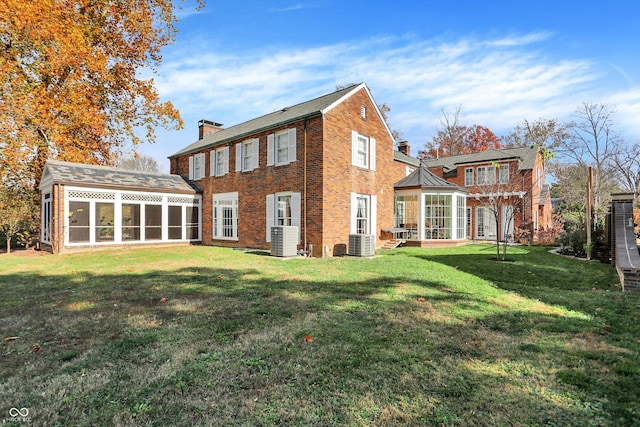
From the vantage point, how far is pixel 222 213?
17.7m

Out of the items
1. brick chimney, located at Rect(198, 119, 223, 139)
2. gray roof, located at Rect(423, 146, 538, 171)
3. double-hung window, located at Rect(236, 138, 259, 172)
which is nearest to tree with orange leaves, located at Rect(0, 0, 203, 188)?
brick chimney, located at Rect(198, 119, 223, 139)

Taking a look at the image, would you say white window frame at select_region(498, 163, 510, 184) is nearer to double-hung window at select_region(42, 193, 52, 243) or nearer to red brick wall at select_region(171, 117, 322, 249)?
red brick wall at select_region(171, 117, 322, 249)

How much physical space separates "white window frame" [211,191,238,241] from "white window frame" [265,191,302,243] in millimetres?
2938

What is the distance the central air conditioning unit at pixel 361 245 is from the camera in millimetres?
12430

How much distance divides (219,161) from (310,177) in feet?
24.5

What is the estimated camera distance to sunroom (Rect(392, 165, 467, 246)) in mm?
16359

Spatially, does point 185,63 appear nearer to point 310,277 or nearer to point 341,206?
point 341,206

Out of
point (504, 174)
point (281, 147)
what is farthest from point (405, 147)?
point (281, 147)

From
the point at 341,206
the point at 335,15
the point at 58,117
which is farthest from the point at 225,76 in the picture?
the point at 58,117

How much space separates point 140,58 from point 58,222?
13.1 meters

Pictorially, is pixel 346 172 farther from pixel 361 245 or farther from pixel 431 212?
pixel 431 212

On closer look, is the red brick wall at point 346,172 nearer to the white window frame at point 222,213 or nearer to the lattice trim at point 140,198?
the white window frame at point 222,213

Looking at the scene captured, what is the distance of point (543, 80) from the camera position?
13.5m

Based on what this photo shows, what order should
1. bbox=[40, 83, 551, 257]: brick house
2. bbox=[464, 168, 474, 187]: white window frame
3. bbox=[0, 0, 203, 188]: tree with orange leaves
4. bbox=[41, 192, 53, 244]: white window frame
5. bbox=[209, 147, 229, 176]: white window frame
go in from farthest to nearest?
bbox=[464, 168, 474, 187]: white window frame
bbox=[209, 147, 229, 176]: white window frame
bbox=[0, 0, 203, 188]: tree with orange leaves
bbox=[41, 192, 53, 244]: white window frame
bbox=[40, 83, 551, 257]: brick house
